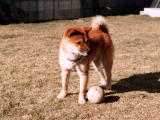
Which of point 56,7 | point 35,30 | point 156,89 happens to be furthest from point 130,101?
point 56,7

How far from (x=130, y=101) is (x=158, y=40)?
621 centimetres

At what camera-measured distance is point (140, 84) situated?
5570mm

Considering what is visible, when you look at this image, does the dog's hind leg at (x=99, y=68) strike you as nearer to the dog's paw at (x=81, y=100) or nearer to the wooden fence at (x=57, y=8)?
the dog's paw at (x=81, y=100)

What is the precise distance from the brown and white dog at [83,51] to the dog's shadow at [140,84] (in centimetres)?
30

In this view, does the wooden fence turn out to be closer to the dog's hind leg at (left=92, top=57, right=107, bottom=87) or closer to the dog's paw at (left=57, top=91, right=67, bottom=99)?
the dog's hind leg at (left=92, top=57, right=107, bottom=87)

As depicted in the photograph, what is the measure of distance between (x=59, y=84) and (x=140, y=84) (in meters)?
1.72

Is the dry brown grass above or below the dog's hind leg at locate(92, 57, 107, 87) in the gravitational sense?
below

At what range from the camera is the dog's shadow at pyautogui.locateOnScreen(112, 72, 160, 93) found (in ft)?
17.2

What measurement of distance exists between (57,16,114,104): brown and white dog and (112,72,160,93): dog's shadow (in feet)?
1.00

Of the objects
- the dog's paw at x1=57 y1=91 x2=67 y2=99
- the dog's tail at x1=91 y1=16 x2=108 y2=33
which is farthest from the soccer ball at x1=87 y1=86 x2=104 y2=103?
the dog's tail at x1=91 y1=16 x2=108 y2=33

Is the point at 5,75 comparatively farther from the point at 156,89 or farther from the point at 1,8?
the point at 1,8

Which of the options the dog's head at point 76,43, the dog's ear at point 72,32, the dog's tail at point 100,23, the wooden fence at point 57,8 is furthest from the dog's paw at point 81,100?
the wooden fence at point 57,8

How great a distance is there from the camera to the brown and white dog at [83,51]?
4.16 m

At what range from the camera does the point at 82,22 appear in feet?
48.4
